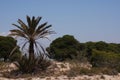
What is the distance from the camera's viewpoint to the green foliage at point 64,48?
49781mm

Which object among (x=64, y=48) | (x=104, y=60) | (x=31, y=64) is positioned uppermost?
(x=64, y=48)

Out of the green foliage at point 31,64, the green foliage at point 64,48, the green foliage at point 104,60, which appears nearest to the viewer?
the green foliage at point 31,64

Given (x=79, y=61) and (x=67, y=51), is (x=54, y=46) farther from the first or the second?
(x=79, y=61)

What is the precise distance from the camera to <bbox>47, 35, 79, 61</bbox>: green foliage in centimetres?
4978

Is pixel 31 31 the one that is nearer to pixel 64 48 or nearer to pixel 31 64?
pixel 31 64

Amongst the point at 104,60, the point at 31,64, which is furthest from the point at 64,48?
the point at 31,64

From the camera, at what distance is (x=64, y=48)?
166 feet

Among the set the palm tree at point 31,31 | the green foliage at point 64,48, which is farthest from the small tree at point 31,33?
the green foliage at point 64,48

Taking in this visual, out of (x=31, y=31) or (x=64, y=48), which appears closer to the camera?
(x=31, y=31)

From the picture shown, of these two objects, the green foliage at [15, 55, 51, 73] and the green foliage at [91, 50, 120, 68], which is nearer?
the green foliage at [15, 55, 51, 73]

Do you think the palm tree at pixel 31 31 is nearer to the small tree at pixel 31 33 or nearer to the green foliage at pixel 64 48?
the small tree at pixel 31 33

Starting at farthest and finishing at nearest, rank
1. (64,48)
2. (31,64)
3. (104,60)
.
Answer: (64,48) < (104,60) < (31,64)

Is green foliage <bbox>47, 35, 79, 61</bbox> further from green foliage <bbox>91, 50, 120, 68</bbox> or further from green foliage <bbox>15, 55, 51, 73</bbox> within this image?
green foliage <bbox>15, 55, 51, 73</bbox>

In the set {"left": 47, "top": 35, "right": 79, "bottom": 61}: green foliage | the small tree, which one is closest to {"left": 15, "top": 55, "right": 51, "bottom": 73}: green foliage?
the small tree
